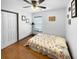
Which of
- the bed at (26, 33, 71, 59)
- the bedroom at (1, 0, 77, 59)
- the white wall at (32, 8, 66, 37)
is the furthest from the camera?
the white wall at (32, 8, 66, 37)

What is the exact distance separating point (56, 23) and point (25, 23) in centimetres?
232

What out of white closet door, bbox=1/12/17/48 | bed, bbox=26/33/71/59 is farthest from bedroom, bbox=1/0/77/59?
bed, bbox=26/33/71/59

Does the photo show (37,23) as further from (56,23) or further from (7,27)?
(7,27)

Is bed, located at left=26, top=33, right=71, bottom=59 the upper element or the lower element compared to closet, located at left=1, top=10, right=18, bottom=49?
lower

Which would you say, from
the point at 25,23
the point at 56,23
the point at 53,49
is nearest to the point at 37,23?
the point at 25,23

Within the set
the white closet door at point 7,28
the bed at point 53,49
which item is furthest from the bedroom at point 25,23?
the bed at point 53,49

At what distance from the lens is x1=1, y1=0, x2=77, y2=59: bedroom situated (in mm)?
3546

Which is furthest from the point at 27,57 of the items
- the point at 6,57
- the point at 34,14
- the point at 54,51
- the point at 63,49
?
the point at 34,14

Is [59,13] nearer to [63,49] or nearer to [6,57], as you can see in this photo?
[63,49]

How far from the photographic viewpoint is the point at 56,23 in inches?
240

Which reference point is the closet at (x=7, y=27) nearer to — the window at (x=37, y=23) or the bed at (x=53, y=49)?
the bed at (x=53, y=49)

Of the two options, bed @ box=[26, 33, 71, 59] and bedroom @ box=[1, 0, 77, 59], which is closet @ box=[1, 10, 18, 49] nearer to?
bedroom @ box=[1, 0, 77, 59]

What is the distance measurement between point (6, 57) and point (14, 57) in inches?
11.2

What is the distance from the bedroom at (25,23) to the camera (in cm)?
355
